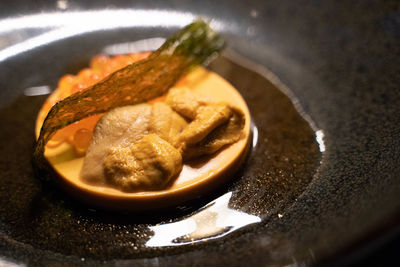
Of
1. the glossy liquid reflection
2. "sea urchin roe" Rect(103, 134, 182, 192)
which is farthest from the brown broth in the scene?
"sea urchin roe" Rect(103, 134, 182, 192)

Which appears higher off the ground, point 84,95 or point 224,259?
point 84,95

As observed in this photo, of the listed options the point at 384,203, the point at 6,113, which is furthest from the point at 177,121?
the point at 6,113

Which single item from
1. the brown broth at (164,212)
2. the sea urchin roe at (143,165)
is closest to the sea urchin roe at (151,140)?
the sea urchin roe at (143,165)

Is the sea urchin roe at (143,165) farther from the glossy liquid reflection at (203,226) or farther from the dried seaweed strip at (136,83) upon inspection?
the dried seaweed strip at (136,83)

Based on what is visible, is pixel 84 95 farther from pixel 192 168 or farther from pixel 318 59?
pixel 318 59

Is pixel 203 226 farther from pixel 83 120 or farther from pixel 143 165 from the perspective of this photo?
pixel 83 120

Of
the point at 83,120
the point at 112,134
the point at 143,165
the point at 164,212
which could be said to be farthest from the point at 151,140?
the point at 83,120
